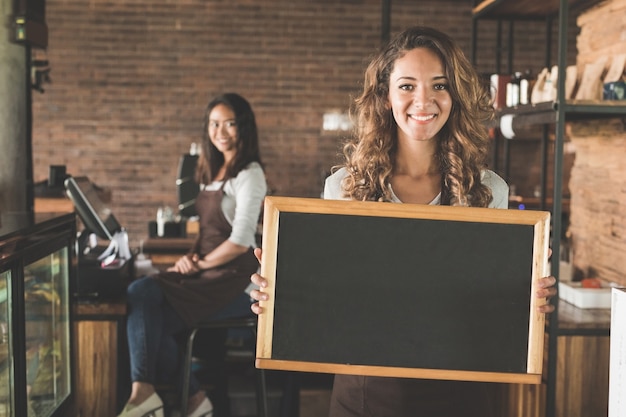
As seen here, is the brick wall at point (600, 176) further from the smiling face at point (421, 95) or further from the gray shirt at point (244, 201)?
the smiling face at point (421, 95)

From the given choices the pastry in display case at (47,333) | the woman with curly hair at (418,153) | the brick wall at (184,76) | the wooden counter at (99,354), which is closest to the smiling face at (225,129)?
the wooden counter at (99,354)

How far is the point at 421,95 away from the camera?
5.73 ft

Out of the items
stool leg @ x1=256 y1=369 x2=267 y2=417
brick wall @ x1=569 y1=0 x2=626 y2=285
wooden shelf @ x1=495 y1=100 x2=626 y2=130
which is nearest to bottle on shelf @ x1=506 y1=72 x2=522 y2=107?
brick wall @ x1=569 y1=0 x2=626 y2=285

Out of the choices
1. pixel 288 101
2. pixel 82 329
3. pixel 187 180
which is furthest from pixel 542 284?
pixel 288 101

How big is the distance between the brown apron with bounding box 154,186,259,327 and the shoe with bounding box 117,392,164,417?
1.12 ft

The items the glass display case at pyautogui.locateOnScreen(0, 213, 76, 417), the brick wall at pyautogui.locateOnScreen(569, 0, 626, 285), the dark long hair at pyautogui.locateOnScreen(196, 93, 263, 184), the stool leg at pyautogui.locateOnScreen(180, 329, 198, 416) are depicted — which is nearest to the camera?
the glass display case at pyautogui.locateOnScreen(0, 213, 76, 417)

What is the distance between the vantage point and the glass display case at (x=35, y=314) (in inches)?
81.1

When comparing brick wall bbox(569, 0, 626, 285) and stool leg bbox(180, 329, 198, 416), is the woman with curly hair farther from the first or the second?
brick wall bbox(569, 0, 626, 285)

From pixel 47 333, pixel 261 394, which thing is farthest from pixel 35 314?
pixel 261 394

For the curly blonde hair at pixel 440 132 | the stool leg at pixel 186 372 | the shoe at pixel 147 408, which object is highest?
the curly blonde hair at pixel 440 132

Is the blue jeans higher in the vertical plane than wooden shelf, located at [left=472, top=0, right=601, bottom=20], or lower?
lower

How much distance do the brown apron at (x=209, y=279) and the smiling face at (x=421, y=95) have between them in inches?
61.5

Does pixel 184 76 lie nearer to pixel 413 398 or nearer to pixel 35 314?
pixel 35 314

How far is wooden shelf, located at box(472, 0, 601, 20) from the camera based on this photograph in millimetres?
3594
